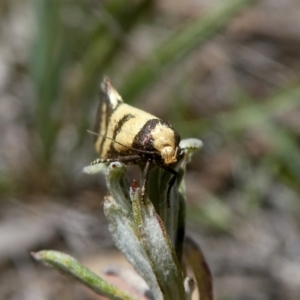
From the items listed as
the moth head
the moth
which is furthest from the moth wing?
the moth head

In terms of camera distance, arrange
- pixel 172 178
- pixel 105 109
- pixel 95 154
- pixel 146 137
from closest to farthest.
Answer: pixel 172 178
pixel 146 137
pixel 105 109
pixel 95 154

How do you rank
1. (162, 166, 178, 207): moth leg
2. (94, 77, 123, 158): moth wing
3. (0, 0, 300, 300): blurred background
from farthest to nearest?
1. (0, 0, 300, 300): blurred background
2. (94, 77, 123, 158): moth wing
3. (162, 166, 178, 207): moth leg

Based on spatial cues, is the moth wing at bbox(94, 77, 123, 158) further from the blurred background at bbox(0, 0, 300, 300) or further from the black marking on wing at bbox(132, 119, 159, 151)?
the blurred background at bbox(0, 0, 300, 300)

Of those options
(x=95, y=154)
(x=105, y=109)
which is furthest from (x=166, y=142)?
(x=95, y=154)

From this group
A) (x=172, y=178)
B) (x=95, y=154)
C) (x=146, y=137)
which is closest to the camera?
(x=172, y=178)

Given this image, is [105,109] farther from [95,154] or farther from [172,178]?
[95,154]

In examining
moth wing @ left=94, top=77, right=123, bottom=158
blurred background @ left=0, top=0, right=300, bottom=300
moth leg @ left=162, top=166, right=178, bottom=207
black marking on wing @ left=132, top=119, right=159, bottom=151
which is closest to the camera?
moth leg @ left=162, top=166, right=178, bottom=207

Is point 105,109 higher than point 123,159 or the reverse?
higher
